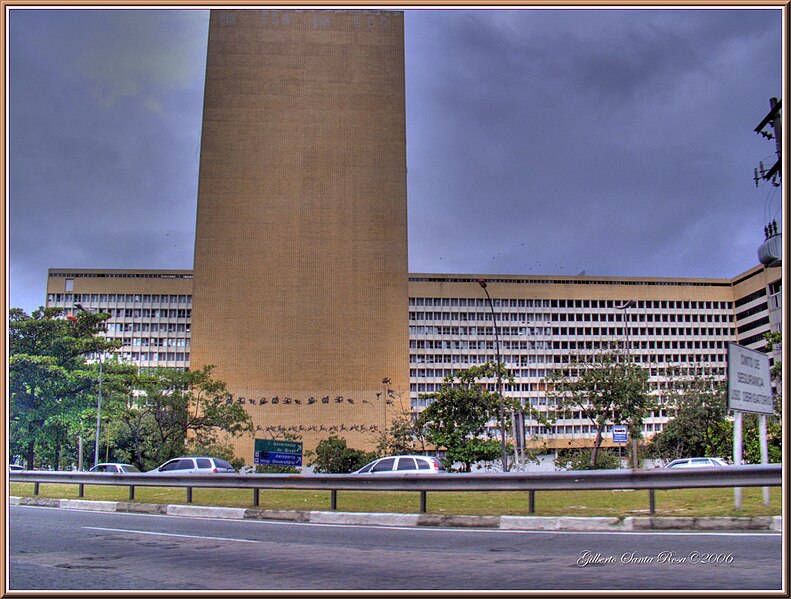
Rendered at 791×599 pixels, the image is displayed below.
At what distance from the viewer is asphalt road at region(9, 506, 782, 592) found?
21.8 feet

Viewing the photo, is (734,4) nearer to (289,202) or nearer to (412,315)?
(289,202)

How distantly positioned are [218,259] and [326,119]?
22.5m

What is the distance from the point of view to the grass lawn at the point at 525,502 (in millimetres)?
11867

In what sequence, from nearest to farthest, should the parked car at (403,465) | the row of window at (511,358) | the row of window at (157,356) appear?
the parked car at (403,465) → the row of window at (157,356) → the row of window at (511,358)

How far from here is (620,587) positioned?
242 inches

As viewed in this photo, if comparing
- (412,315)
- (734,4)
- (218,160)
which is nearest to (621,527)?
(734,4)

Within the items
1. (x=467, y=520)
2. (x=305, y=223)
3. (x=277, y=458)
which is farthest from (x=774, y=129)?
(x=305, y=223)

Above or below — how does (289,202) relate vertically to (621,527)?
above

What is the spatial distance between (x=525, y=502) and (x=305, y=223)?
277 ft

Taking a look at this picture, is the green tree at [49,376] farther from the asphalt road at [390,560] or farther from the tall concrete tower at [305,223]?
the tall concrete tower at [305,223]

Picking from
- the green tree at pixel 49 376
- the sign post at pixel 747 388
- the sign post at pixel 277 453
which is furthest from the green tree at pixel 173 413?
the sign post at pixel 747 388

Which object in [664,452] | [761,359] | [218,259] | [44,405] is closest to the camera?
[761,359]

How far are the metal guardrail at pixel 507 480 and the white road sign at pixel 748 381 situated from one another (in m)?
1.31

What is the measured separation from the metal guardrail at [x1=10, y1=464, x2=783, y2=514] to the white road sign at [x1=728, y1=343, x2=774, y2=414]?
4.30 ft
